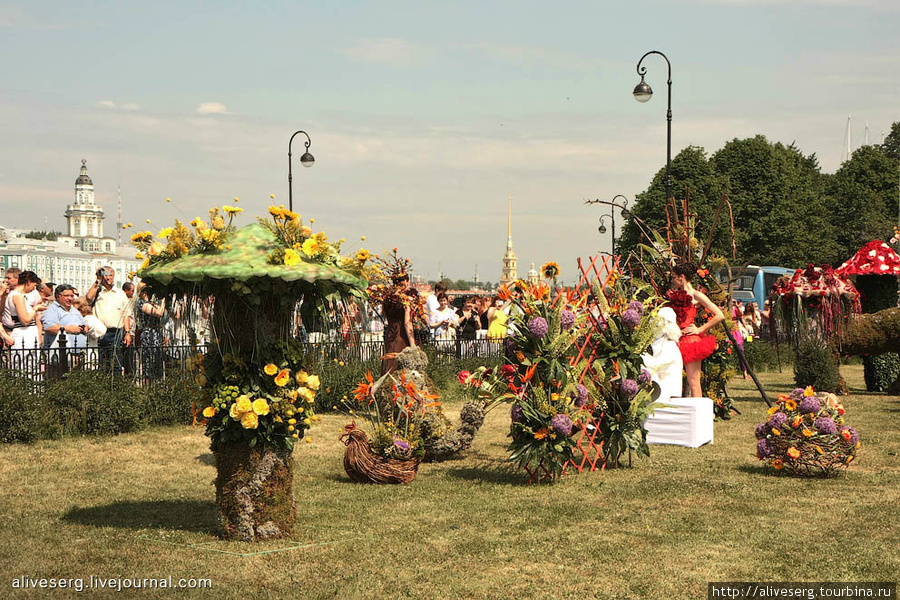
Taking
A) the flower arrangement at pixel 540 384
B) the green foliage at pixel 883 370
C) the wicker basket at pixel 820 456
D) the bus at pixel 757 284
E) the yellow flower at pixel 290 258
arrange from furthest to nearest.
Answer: the bus at pixel 757 284 < the green foliage at pixel 883 370 < the wicker basket at pixel 820 456 < the flower arrangement at pixel 540 384 < the yellow flower at pixel 290 258

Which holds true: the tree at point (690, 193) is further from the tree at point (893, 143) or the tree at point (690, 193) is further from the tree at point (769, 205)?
the tree at point (893, 143)

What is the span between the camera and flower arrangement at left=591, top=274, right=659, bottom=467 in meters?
10.2

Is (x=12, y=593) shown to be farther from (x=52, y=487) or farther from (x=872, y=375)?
(x=872, y=375)

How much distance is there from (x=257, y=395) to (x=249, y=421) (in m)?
0.29

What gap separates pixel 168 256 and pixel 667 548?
4.51m

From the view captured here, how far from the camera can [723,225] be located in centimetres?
4822

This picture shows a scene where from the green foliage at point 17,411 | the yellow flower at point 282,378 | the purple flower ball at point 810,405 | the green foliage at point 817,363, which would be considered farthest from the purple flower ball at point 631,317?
the green foliage at point 817,363

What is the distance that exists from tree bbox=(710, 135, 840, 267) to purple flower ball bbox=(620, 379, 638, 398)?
4177 centimetres

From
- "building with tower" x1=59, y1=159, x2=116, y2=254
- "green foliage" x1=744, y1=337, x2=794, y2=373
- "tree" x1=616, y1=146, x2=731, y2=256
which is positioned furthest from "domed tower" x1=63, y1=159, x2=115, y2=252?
"green foliage" x1=744, y1=337, x2=794, y2=373

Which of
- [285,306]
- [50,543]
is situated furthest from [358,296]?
[50,543]

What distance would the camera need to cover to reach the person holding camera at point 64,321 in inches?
543

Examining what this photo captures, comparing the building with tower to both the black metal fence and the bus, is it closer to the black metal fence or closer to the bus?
the bus

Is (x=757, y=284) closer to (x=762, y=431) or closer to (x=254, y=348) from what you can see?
(x=762, y=431)

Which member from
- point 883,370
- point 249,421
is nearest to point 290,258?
point 249,421
